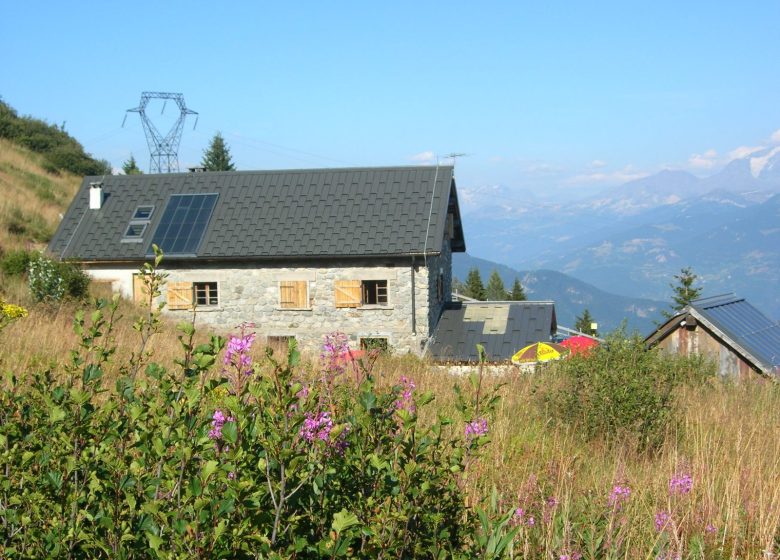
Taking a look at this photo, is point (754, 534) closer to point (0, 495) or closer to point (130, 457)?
point (130, 457)

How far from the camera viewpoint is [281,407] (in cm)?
228

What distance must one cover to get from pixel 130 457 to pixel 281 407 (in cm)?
75

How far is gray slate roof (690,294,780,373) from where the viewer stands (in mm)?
16328

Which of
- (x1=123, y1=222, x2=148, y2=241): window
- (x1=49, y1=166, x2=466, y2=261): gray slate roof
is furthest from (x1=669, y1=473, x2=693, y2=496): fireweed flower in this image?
(x1=123, y1=222, x2=148, y2=241): window

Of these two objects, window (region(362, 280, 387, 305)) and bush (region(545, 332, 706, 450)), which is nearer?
bush (region(545, 332, 706, 450))

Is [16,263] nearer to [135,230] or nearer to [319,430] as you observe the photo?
[135,230]

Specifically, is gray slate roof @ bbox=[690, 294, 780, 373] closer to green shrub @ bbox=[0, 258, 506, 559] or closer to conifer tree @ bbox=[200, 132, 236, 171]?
green shrub @ bbox=[0, 258, 506, 559]

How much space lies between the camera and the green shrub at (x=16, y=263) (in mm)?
20578

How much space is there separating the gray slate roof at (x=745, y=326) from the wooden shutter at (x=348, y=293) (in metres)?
11.2

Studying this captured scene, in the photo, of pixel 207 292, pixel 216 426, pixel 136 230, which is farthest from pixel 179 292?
pixel 216 426

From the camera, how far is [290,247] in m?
25.5

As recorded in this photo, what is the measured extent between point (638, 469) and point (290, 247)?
2085cm

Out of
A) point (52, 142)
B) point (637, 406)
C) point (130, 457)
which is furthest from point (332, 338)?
point (52, 142)

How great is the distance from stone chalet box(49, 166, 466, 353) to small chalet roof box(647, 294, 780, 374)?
907 centimetres
